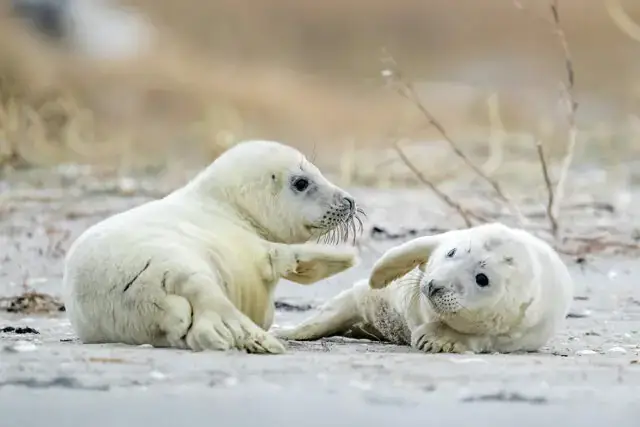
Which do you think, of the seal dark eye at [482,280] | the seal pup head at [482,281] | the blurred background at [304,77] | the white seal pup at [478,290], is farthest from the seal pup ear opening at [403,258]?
the blurred background at [304,77]

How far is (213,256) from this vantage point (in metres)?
3.29

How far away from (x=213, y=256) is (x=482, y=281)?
67 cm

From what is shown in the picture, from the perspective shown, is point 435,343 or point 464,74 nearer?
point 435,343

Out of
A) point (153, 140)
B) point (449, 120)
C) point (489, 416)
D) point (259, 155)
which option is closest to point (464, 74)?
point (449, 120)

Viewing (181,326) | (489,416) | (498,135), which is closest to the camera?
(489,416)

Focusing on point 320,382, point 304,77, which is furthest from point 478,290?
point 304,77

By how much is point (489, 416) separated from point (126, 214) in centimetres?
146

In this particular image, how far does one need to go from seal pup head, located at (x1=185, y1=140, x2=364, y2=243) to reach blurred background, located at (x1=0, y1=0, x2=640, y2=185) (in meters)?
4.63

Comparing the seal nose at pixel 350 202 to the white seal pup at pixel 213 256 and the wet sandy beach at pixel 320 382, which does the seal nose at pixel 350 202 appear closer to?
the white seal pup at pixel 213 256

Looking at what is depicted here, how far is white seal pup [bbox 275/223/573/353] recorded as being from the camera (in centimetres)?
328

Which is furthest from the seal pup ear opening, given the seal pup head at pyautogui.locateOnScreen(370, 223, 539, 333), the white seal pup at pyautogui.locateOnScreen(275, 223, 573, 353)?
the seal pup head at pyautogui.locateOnScreen(370, 223, 539, 333)

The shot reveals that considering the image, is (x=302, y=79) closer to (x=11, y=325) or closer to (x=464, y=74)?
(x=464, y=74)

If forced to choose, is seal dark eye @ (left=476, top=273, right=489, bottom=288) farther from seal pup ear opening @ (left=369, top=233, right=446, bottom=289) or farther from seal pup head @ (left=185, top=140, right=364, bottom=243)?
seal pup head @ (left=185, top=140, right=364, bottom=243)

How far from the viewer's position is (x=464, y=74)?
8.92m
